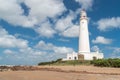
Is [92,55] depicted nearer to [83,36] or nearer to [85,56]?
[85,56]

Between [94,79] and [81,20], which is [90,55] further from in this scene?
[94,79]

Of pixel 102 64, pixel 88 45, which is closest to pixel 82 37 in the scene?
pixel 88 45

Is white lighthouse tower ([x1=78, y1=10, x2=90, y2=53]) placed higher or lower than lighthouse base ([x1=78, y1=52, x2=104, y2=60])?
higher

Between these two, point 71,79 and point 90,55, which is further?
point 90,55

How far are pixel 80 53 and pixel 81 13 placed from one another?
10.9 m

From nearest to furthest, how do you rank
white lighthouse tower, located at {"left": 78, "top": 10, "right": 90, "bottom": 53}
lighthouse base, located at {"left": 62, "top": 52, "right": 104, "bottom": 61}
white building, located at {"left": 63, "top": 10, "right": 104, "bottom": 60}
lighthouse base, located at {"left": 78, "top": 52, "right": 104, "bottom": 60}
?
lighthouse base, located at {"left": 62, "top": 52, "right": 104, "bottom": 61} → lighthouse base, located at {"left": 78, "top": 52, "right": 104, "bottom": 60} → white building, located at {"left": 63, "top": 10, "right": 104, "bottom": 60} → white lighthouse tower, located at {"left": 78, "top": 10, "right": 90, "bottom": 53}

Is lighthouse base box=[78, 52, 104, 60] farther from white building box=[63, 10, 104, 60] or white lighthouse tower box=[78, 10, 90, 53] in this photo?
white lighthouse tower box=[78, 10, 90, 53]

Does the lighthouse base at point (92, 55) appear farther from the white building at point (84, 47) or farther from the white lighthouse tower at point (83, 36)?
the white lighthouse tower at point (83, 36)

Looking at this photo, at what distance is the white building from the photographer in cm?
6606

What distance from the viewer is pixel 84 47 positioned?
6719cm

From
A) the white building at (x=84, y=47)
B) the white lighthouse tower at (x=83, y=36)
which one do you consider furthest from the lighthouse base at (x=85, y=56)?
the white lighthouse tower at (x=83, y=36)


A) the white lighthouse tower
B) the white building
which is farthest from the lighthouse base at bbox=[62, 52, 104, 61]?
the white lighthouse tower

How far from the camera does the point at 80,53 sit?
66750mm

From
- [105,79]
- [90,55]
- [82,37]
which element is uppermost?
[82,37]
